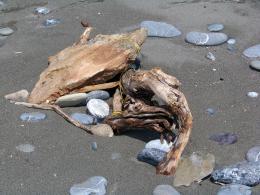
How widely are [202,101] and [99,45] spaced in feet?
3.02

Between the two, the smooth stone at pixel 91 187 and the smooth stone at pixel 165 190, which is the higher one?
the smooth stone at pixel 91 187

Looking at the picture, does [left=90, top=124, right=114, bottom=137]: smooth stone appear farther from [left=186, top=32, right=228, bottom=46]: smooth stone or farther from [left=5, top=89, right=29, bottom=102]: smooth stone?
[left=186, top=32, right=228, bottom=46]: smooth stone

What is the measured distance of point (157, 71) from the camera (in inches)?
162

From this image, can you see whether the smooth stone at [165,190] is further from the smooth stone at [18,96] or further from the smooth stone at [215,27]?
the smooth stone at [215,27]

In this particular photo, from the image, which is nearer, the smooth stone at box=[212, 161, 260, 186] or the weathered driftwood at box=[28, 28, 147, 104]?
the smooth stone at box=[212, 161, 260, 186]

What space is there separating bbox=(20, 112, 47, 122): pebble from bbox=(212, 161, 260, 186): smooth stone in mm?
1339

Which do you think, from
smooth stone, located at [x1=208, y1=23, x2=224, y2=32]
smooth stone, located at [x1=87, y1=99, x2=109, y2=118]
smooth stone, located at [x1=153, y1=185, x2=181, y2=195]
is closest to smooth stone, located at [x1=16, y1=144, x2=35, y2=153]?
smooth stone, located at [x1=87, y1=99, x2=109, y2=118]

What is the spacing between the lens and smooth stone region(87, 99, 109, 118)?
434 centimetres

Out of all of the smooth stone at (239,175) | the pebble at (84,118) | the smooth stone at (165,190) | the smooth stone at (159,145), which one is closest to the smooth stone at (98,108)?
the pebble at (84,118)

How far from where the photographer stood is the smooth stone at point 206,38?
5.61m

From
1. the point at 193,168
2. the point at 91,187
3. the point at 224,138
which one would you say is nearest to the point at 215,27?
the point at 224,138

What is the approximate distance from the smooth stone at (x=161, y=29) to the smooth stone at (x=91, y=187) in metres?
2.40

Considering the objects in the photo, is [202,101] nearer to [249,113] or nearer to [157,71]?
[249,113]

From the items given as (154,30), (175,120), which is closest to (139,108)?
(175,120)
